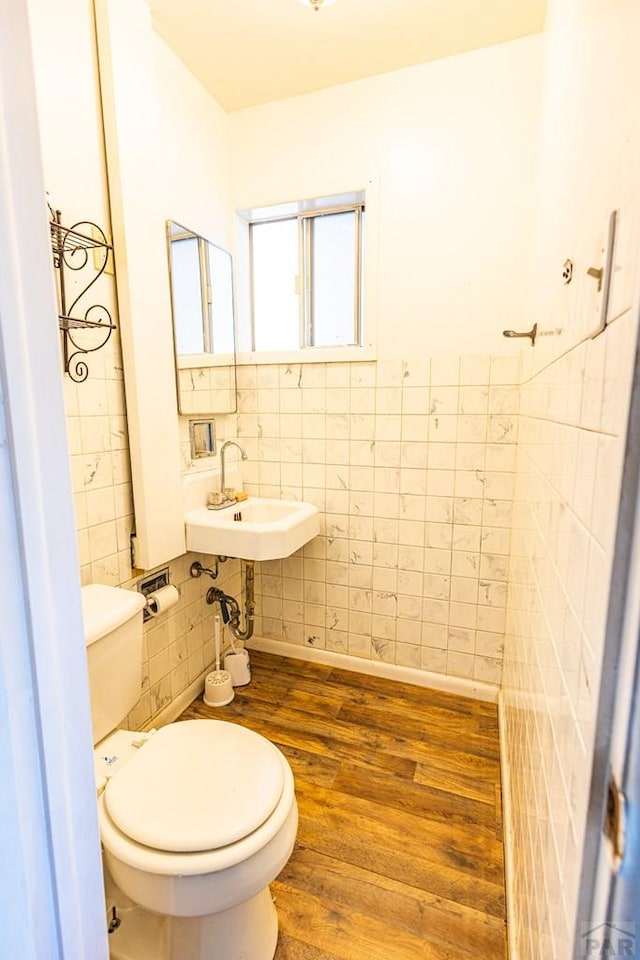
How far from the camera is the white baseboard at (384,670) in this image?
1953mm

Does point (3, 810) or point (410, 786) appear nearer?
point (3, 810)

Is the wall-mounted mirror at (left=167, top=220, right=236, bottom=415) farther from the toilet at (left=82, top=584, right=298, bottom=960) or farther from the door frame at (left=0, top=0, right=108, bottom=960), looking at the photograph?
the door frame at (left=0, top=0, right=108, bottom=960)

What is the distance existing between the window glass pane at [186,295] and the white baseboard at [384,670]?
1.53m

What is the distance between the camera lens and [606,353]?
0.46 meters

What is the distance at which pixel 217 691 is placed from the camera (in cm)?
191

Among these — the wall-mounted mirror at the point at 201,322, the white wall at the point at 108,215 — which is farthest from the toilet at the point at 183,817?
the wall-mounted mirror at the point at 201,322

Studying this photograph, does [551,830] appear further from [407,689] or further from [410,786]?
[407,689]

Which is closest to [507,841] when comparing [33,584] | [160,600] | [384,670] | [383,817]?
[383,817]

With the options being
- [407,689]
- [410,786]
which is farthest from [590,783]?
[407,689]

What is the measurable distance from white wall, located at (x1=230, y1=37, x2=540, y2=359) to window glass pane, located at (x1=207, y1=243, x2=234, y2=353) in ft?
1.20

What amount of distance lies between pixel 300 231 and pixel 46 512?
2061 mm

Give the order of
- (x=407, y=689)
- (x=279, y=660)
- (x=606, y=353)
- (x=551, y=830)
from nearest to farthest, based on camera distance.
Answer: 1. (x=606, y=353)
2. (x=551, y=830)
3. (x=407, y=689)
4. (x=279, y=660)

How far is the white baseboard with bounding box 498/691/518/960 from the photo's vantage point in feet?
3.48

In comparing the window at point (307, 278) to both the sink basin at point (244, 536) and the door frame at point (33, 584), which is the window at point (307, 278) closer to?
the sink basin at point (244, 536)
